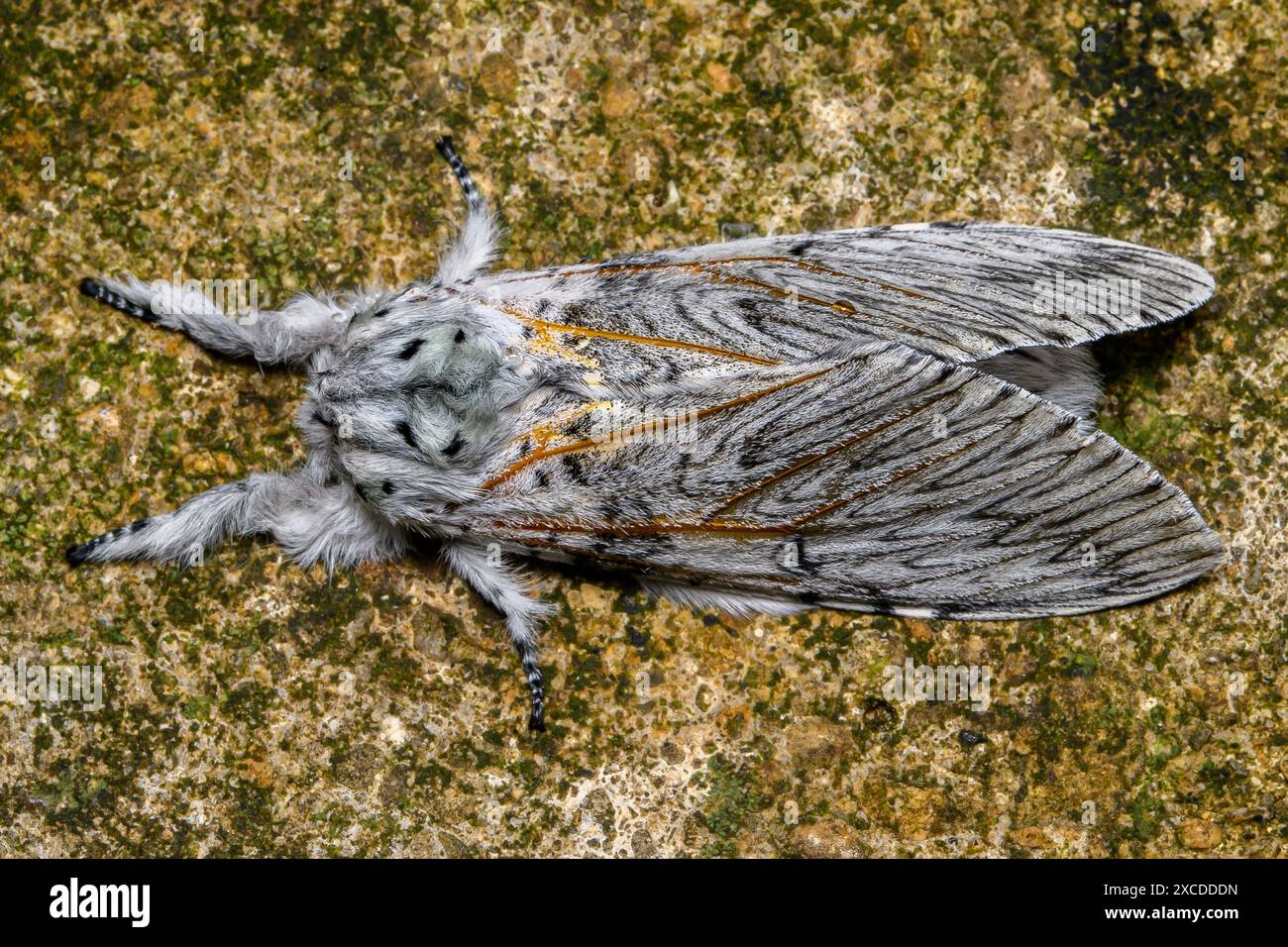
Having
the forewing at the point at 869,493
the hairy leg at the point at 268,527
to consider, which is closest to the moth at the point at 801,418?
the forewing at the point at 869,493

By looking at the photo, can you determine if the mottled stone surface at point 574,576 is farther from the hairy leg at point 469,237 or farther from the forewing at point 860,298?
the forewing at point 860,298

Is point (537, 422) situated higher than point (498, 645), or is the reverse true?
point (537, 422)

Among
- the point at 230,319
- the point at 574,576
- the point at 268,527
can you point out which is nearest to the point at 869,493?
the point at 574,576

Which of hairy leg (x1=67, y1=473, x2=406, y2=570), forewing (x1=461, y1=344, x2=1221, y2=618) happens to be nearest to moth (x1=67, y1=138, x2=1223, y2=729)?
forewing (x1=461, y1=344, x2=1221, y2=618)

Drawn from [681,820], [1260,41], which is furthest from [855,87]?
[681,820]

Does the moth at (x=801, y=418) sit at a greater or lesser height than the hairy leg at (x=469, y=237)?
lesser

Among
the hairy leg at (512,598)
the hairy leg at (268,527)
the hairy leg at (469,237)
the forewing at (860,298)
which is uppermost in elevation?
the hairy leg at (469,237)

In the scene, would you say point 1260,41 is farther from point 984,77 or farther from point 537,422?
point 537,422
